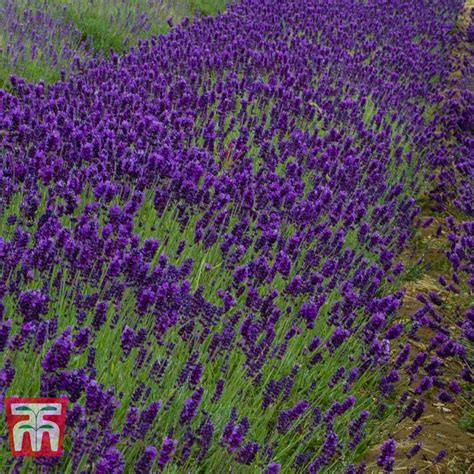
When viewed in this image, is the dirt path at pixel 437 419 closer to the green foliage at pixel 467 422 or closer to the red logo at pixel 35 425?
the green foliage at pixel 467 422

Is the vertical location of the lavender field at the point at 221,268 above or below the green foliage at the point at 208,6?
below

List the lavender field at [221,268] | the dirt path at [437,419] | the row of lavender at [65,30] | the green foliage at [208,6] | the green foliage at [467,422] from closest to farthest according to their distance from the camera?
the lavender field at [221,268], the dirt path at [437,419], the green foliage at [467,422], the row of lavender at [65,30], the green foliage at [208,6]

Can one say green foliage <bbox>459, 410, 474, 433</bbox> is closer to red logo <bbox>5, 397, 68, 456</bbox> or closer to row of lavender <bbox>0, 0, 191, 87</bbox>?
red logo <bbox>5, 397, 68, 456</bbox>

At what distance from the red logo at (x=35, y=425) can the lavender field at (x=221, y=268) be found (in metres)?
0.13

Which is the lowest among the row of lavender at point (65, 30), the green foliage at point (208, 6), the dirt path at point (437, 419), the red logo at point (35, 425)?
the dirt path at point (437, 419)

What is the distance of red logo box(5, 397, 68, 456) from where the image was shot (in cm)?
165

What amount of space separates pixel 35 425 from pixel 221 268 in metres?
2.03

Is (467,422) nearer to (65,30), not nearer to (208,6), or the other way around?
(65,30)

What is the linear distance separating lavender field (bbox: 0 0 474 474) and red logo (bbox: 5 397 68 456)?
130 mm

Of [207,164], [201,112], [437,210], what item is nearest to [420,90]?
[437,210]

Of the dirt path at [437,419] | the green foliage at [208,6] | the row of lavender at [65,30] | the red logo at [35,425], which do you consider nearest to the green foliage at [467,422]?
the dirt path at [437,419]

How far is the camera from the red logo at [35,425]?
5.42ft

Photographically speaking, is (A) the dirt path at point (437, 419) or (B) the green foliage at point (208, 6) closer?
(A) the dirt path at point (437, 419)

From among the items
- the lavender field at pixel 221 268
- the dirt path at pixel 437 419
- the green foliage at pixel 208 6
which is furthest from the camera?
the green foliage at pixel 208 6
